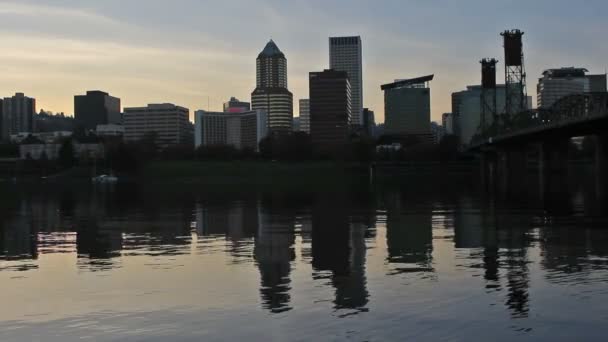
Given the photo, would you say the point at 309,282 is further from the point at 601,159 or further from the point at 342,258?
the point at 601,159

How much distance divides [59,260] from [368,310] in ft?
46.1

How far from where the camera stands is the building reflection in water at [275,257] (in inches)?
738

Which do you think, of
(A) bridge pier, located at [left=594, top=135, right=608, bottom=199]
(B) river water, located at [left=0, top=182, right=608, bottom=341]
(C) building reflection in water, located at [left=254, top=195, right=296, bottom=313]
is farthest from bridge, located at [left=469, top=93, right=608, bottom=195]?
(B) river water, located at [left=0, top=182, right=608, bottom=341]

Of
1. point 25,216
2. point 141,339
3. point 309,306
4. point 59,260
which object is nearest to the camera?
point 141,339

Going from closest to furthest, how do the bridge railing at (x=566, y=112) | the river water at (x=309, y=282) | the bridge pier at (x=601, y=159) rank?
1. the river water at (x=309, y=282)
2. the bridge railing at (x=566, y=112)
3. the bridge pier at (x=601, y=159)

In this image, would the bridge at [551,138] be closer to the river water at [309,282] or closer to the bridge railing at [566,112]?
the bridge railing at [566,112]

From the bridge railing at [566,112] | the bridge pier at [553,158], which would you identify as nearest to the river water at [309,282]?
the bridge railing at [566,112]

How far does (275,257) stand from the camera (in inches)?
1051

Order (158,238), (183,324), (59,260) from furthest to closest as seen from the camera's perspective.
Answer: (158,238) < (59,260) < (183,324)

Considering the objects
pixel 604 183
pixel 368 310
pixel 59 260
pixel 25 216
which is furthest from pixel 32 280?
pixel 604 183

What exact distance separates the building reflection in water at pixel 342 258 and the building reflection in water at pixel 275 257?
1.01 metres

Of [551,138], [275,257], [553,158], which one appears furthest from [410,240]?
[553,158]

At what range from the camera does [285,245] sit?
30.6 metres

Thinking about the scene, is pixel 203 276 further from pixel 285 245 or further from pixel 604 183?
pixel 604 183
